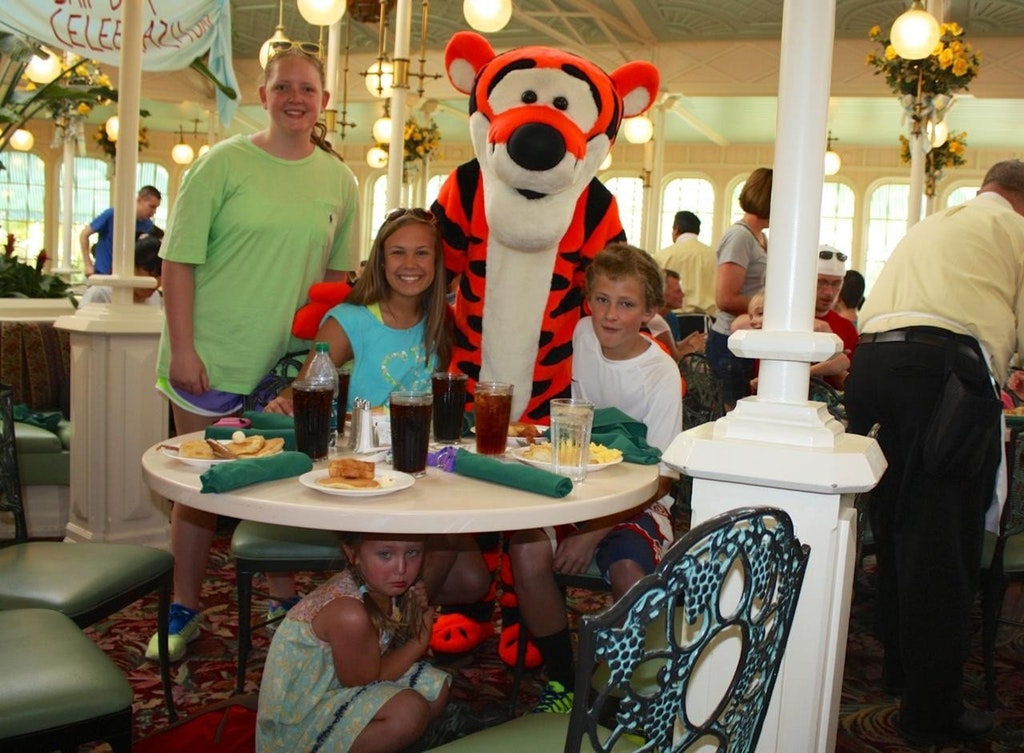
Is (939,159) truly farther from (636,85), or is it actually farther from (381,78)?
(636,85)

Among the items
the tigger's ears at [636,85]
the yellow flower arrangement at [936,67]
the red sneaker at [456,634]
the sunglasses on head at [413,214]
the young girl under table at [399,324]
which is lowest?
the red sneaker at [456,634]

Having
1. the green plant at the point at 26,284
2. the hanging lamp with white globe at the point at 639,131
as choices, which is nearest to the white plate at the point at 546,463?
the green plant at the point at 26,284

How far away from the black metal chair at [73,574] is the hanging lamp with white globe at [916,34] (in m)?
4.84

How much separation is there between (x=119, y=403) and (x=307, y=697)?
2.17 m

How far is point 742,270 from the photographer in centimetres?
407

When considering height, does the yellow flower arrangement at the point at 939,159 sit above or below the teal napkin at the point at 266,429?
above

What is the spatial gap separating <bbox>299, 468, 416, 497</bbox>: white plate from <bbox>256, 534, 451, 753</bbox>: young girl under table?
0.50 feet

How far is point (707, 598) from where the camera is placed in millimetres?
979

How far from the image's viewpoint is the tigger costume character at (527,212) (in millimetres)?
2264

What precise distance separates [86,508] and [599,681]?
2535 mm

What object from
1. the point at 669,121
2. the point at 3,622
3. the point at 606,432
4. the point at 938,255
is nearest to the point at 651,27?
the point at 669,121

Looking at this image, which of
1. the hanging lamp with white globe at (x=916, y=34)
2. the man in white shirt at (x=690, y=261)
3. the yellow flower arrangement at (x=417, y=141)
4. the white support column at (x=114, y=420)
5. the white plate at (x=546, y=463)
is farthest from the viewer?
the yellow flower arrangement at (x=417, y=141)

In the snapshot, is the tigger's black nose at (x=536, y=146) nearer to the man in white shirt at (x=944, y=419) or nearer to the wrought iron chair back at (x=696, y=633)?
the man in white shirt at (x=944, y=419)

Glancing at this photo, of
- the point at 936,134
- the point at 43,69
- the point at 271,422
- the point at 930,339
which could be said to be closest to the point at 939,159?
the point at 936,134
